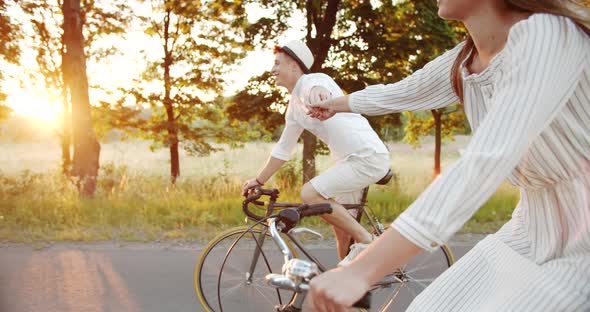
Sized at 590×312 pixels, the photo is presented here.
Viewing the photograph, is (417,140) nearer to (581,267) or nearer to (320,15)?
(320,15)

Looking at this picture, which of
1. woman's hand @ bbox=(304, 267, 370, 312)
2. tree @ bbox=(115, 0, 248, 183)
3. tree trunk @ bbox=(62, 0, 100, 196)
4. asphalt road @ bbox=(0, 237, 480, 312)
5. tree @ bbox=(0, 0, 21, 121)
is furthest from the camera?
tree @ bbox=(115, 0, 248, 183)

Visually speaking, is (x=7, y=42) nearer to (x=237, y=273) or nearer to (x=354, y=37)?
(x=354, y=37)

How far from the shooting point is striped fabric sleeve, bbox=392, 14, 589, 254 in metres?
1.07

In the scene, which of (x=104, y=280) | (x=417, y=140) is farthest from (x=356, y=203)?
(x=417, y=140)

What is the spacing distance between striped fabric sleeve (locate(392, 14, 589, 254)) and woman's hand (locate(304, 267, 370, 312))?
12cm

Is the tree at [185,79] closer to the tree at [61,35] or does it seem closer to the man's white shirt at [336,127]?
the tree at [61,35]

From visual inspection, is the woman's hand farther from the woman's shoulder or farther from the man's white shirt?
the man's white shirt

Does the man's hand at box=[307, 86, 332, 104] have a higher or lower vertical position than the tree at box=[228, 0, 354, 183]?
lower

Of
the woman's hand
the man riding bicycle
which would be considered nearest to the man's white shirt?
the man riding bicycle

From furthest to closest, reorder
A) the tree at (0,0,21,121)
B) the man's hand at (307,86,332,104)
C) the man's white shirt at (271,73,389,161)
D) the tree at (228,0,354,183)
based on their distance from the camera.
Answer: the tree at (228,0,354,183), the tree at (0,0,21,121), the man's white shirt at (271,73,389,161), the man's hand at (307,86,332,104)

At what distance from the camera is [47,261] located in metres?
5.89

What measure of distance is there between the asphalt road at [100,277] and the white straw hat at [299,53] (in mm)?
1422

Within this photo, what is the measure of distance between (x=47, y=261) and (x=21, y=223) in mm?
1935

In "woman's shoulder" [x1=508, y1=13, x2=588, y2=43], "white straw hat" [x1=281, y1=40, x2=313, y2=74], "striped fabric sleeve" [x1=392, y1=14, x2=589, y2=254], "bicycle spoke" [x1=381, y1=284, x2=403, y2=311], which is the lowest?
"bicycle spoke" [x1=381, y1=284, x2=403, y2=311]
